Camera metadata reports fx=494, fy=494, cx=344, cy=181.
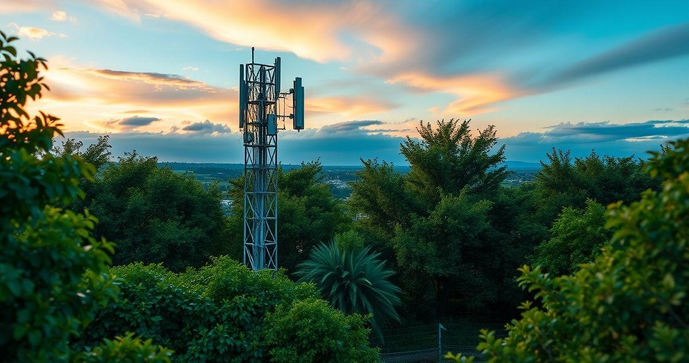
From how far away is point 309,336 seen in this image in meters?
8.29

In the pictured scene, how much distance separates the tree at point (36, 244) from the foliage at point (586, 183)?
24.5 metres

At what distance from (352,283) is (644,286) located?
12.5 m

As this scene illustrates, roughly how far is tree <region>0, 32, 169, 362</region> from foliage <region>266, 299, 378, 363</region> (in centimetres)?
492

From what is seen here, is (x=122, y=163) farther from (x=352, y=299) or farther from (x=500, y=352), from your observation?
(x=500, y=352)

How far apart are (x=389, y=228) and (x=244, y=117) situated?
353 inches

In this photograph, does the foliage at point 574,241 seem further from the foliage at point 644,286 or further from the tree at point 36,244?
the tree at point 36,244

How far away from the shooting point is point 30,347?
3047 millimetres

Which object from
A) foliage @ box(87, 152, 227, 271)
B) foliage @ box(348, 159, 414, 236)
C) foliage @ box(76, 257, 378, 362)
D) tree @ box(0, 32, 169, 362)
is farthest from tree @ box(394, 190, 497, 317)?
tree @ box(0, 32, 169, 362)

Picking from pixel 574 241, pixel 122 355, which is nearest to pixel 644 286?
pixel 122 355

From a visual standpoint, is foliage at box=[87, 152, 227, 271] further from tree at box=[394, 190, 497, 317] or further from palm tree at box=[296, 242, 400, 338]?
tree at box=[394, 190, 497, 317]

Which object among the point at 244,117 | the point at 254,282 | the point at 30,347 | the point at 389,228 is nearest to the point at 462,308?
the point at 389,228

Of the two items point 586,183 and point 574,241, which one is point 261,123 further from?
point 586,183

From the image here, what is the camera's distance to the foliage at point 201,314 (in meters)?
8.16

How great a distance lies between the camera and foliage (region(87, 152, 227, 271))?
19703 mm
